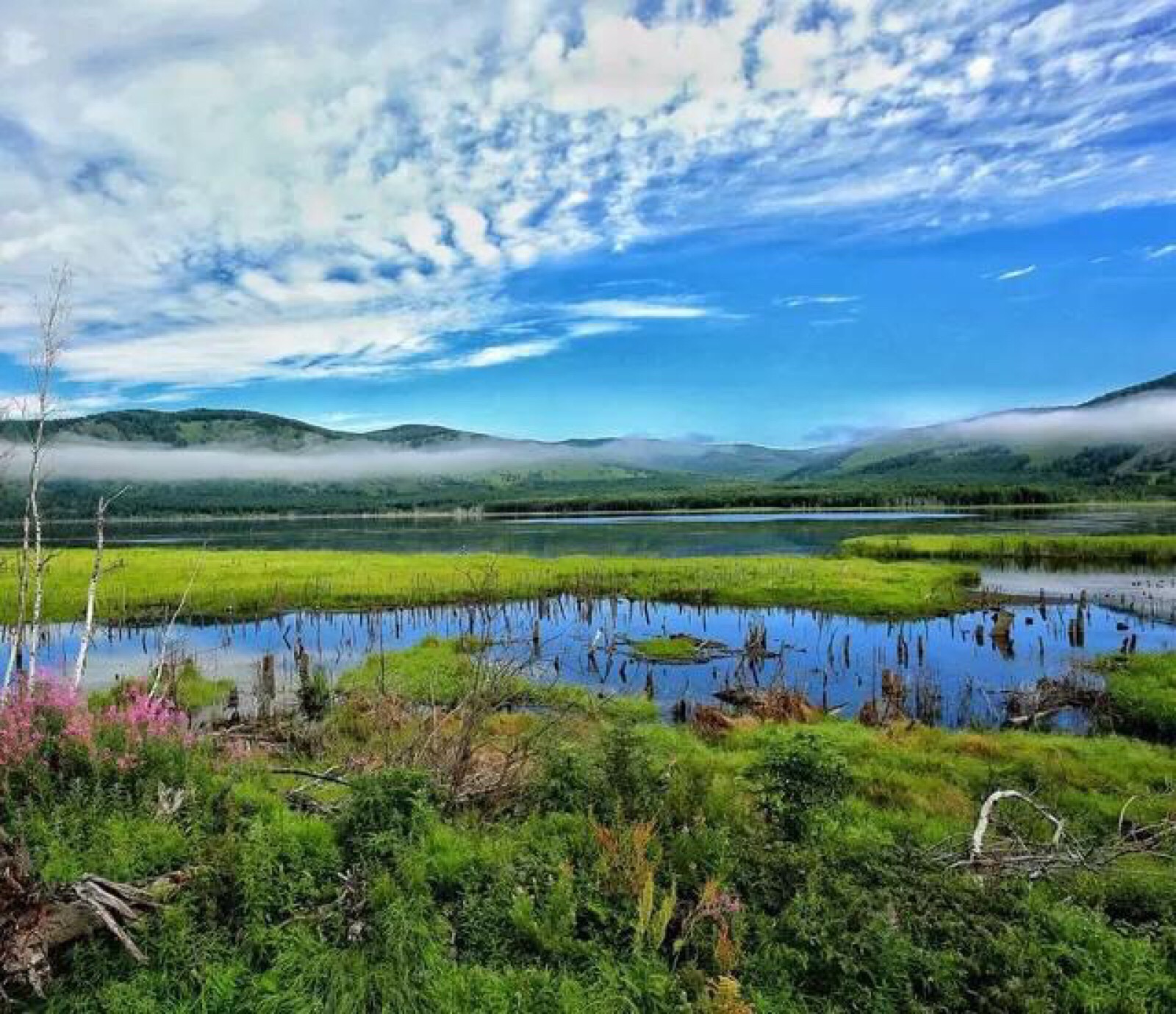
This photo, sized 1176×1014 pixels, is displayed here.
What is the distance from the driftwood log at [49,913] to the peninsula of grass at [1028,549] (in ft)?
231

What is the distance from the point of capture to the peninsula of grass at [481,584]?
46.3m

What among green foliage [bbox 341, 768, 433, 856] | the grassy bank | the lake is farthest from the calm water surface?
the lake

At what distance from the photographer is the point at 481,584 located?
41.8 m

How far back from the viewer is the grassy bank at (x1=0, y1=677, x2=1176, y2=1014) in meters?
7.00

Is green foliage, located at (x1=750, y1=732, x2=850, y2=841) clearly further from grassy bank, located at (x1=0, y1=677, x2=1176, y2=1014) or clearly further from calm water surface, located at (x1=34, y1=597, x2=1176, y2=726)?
calm water surface, located at (x1=34, y1=597, x2=1176, y2=726)

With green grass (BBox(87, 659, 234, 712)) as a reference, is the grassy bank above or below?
above

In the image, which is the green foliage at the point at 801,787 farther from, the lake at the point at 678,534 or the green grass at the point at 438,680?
the lake at the point at 678,534

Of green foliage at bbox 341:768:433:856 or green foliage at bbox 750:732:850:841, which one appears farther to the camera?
green foliage at bbox 750:732:850:841

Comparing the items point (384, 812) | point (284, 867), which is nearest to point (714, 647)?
point (384, 812)

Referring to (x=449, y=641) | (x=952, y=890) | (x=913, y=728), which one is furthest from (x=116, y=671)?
(x=952, y=890)

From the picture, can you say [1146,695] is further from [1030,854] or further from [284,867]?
[284,867]

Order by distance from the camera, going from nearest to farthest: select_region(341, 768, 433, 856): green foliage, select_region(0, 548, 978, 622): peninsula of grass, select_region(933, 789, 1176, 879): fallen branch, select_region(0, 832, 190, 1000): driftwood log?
select_region(0, 832, 190, 1000): driftwood log → select_region(341, 768, 433, 856): green foliage → select_region(933, 789, 1176, 879): fallen branch → select_region(0, 548, 978, 622): peninsula of grass

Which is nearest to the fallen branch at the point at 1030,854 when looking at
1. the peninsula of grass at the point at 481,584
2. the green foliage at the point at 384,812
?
the green foliage at the point at 384,812

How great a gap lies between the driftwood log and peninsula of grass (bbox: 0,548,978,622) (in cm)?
3403
